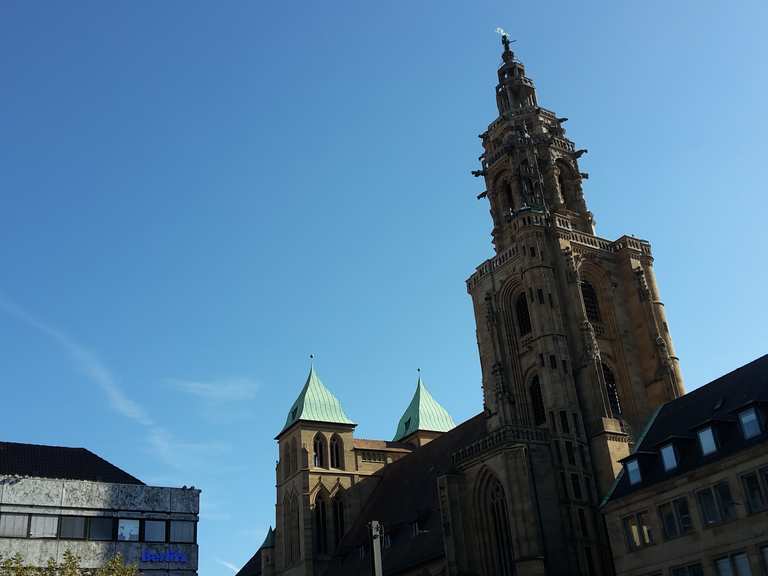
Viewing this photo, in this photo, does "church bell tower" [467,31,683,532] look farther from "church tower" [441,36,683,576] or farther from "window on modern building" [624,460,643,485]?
"window on modern building" [624,460,643,485]

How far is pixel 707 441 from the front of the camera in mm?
40531

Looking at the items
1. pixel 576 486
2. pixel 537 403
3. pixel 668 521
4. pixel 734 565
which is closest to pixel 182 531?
pixel 537 403

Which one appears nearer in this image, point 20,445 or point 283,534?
point 20,445

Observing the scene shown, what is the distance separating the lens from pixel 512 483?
48.6 m

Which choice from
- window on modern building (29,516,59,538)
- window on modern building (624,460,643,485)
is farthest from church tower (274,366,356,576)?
window on modern building (624,460,643,485)

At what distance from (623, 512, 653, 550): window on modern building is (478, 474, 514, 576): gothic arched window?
7.70m

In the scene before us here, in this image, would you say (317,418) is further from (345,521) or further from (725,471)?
(725,471)

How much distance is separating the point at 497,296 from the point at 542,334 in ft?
23.0

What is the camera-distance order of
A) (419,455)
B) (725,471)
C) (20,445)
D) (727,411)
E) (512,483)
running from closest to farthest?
(725,471) → (727,411) → (512,483) → (20,445) → (419,455)

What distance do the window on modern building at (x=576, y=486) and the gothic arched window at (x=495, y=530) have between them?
4.22m

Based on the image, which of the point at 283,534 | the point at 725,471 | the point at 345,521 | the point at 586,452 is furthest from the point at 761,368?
the point at 283,534

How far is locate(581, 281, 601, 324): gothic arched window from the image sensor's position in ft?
192

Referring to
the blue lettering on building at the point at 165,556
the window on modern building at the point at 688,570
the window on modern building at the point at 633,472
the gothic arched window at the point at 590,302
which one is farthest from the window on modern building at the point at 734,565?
the blue lettering on building at the point at 165,556

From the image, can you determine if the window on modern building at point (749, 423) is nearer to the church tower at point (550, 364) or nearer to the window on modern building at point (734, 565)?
the window on modern building at point (734, 565)
